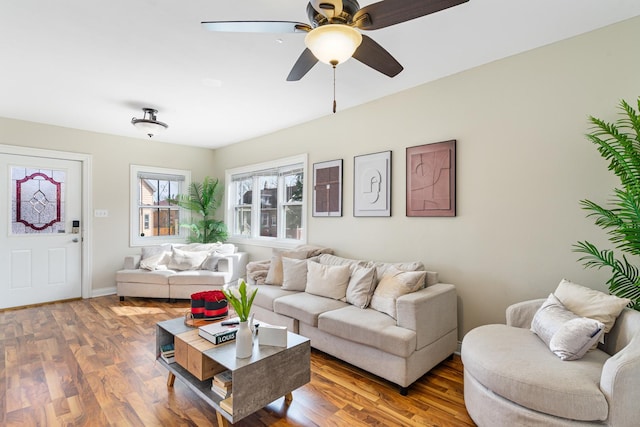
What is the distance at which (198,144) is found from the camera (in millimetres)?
5848

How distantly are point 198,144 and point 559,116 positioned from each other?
17.5ft

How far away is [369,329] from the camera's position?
2416 millimetres

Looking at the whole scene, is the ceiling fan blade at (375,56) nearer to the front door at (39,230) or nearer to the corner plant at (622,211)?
the corner plant at (622,211)

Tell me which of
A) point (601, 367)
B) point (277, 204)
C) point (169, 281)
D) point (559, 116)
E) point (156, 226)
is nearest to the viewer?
point (601, 367)

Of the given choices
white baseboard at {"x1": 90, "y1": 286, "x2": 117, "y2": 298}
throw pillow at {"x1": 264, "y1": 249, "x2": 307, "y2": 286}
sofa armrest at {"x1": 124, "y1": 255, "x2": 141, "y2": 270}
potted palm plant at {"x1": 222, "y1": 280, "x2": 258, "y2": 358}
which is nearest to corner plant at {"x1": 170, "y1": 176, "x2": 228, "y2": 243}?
sofa armrest at {"x1": 124, "y1": 255, "x2": 141, "y2": 270}

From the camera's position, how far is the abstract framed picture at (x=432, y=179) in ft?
9.60

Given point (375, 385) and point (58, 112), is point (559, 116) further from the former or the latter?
point (58, 112)

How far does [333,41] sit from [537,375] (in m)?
1.96

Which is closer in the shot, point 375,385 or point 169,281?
point 375,385

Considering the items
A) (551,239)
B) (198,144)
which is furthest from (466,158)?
(198,144)

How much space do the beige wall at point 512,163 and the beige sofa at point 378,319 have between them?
332 mm

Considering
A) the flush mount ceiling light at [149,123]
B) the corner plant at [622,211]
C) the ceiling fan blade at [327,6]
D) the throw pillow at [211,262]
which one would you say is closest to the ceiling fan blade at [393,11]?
the ceiling fan blade at [327,6]

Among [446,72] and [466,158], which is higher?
[446,72]

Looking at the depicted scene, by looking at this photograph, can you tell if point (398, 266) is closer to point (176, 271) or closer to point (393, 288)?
point (393, 288)
